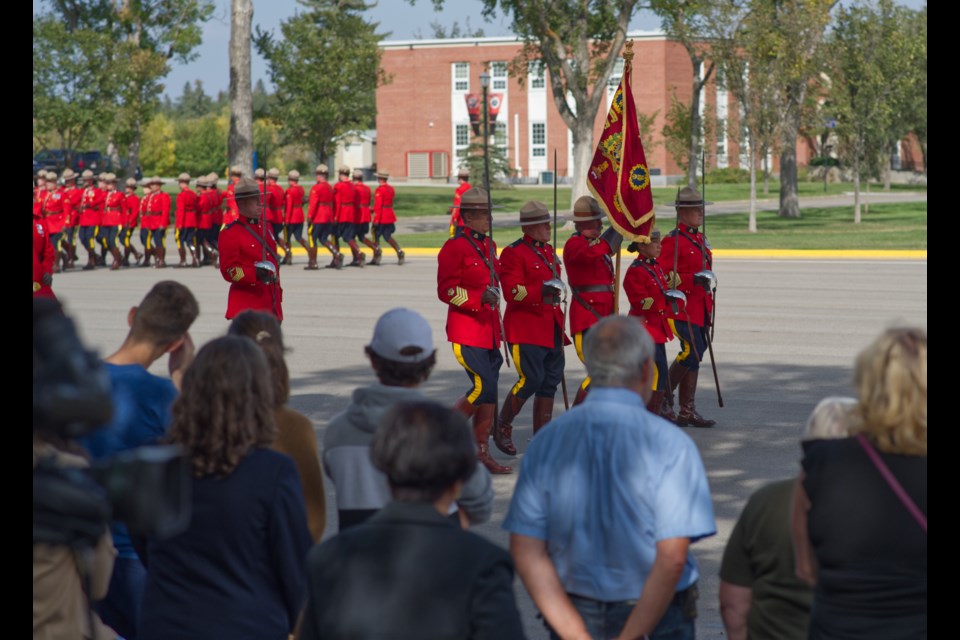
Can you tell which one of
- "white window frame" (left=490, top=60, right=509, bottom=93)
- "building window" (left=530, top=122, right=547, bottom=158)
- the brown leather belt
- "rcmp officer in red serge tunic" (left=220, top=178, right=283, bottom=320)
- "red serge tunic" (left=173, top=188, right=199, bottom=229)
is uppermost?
"white window frame" (left=490, top=60, right=509, bottom=93)

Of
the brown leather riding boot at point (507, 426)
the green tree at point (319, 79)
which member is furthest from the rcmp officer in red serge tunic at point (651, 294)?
the green tree at point (319, 79)

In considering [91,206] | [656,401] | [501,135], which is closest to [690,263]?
[656,401]

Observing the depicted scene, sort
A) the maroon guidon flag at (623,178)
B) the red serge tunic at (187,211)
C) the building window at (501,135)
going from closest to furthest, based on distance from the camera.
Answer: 1. the maroon guidon flag at (623,178)
2. the red serge tunic at (187,211)
3. the building window at (501,135)

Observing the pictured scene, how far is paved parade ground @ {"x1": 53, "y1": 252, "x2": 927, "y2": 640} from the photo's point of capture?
9.17 meters

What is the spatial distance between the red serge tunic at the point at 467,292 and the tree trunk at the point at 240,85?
20.6 meters

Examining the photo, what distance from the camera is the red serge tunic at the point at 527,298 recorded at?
9844 mm

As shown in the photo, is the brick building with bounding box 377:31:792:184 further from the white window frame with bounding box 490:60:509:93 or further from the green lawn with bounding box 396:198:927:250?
the green lawn with bounding box 396:198:927:250

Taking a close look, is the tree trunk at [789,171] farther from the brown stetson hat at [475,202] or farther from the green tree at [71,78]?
the brown stetson hat at [475,202]

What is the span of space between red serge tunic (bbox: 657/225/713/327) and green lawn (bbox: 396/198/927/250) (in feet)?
63.1

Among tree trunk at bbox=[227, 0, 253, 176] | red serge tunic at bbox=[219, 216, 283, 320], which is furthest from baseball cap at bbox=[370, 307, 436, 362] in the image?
tree trunk at bbox=[227, 0, 253, 176]

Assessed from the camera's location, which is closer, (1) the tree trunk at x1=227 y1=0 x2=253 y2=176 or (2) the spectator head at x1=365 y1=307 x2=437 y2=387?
(2) the spectator head at x1=365 y1=307 x2=437 y2=387

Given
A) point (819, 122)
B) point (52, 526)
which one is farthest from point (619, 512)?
point (819, 122)

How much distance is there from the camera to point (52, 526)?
8.69 ft
